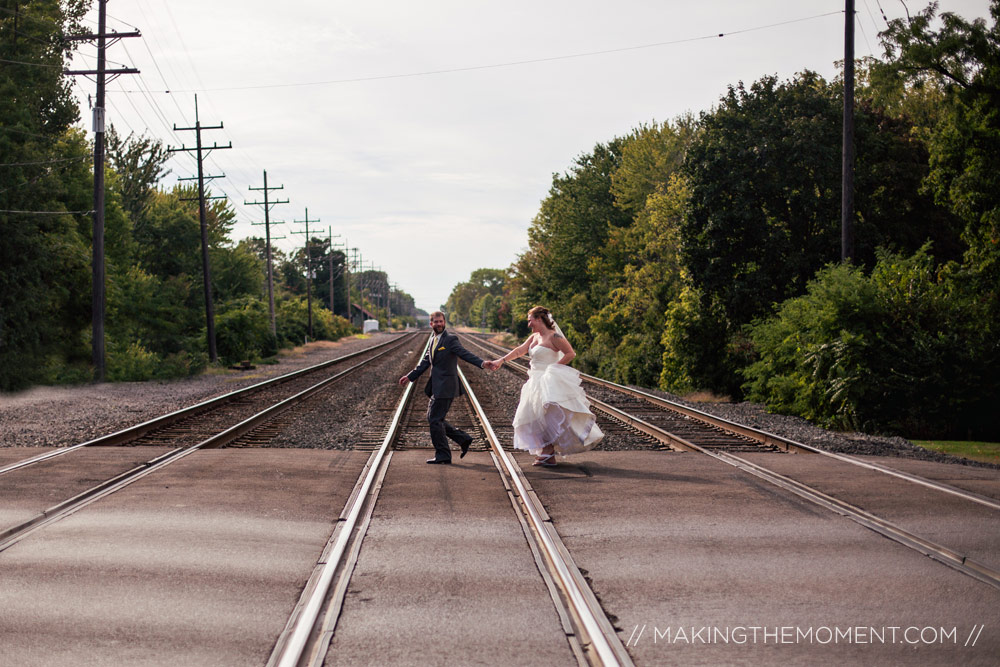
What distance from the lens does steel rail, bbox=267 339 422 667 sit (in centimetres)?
432

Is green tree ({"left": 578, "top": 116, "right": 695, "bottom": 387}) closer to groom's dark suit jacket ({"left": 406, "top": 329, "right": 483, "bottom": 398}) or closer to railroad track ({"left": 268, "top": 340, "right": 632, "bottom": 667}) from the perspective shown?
groom's dark suit jacket ({"left": 406, "top": 329, "right": 483, "bottom": 398})

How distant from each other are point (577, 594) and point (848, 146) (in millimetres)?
18203

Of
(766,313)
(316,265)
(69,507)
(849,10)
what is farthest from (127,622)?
(316,265)

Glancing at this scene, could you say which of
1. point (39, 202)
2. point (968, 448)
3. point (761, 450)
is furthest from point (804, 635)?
point (39, 202)

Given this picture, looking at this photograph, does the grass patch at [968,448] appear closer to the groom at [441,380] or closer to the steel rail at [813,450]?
the steel rail at [813,450]

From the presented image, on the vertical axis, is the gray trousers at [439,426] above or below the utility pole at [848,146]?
below

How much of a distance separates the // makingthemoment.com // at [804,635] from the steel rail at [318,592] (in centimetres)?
169

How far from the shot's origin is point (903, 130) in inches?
1113

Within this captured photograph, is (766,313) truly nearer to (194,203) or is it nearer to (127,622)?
(127,622)

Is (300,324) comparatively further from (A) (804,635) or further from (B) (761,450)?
(A) (804,635)

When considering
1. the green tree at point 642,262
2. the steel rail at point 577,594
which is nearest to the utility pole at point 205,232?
the green tree at point 642,262

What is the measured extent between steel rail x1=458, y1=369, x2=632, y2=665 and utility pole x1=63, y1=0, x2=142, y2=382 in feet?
75.7

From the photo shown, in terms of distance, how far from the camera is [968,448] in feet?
48.5

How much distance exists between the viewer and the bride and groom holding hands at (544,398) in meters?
10.3
